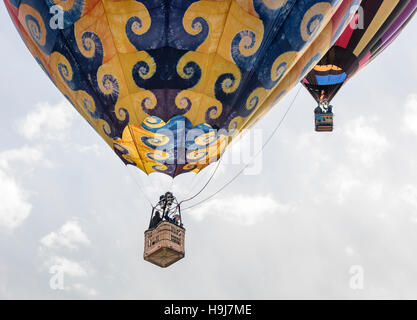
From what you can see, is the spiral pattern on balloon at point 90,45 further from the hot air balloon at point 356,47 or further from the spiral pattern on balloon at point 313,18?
the hot air balloon at point 356,47

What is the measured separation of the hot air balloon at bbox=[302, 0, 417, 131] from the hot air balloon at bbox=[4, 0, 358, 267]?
3.79 metres

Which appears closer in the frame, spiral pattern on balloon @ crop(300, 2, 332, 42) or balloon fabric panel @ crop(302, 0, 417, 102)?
spiral pattern on balloon @ crop(300, 2, 332, 42)

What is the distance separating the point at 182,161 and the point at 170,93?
163cm

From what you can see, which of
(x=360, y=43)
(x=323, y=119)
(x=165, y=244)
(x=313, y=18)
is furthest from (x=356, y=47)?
(x=165, y=244)

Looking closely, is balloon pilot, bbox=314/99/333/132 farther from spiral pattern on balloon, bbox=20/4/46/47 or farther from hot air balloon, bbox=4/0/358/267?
spiral pattern on balloon, bbox=20/4/46/47

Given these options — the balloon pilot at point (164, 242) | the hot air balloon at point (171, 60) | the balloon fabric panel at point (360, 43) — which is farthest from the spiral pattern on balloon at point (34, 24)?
the balloon fabric panel at point (360, 43)

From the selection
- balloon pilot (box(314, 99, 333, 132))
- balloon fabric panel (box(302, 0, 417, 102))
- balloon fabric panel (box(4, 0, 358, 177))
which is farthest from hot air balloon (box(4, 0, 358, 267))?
balloon pilot (box(314, 99, 333, 132))

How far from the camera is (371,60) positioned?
12992 millimetres

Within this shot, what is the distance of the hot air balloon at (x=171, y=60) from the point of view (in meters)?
6.61

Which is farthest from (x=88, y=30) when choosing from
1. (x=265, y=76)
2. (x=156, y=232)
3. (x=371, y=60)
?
(x=371, y=60)

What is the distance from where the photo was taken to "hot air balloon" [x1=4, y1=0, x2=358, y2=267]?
21.7 ft

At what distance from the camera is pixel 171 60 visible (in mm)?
6809

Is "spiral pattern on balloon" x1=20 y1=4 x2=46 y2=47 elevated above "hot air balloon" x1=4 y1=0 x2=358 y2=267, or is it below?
above

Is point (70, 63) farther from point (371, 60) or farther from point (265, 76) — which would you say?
point (371, 60)
